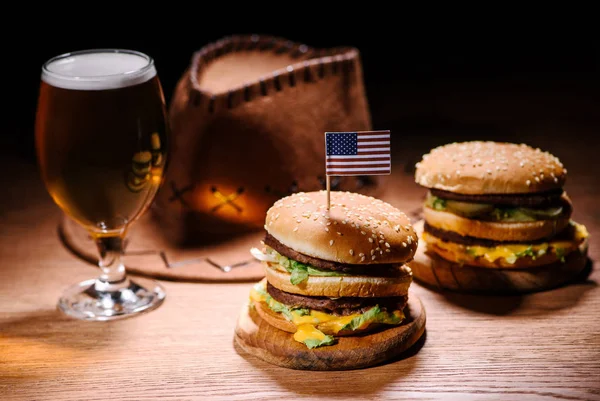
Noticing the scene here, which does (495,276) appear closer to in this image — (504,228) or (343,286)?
(504,228)

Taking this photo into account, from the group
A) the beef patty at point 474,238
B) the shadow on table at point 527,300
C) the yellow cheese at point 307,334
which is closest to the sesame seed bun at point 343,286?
the yellow cheese at point 307,334

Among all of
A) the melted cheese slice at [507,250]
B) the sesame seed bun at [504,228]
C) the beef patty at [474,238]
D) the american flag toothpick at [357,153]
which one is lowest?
the melted cheese slice at [507,250]

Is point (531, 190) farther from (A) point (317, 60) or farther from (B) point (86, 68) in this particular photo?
(B) point (86, 68)

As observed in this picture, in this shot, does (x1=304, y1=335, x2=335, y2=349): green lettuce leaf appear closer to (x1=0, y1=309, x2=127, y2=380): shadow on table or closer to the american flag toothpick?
the american flag toothpick

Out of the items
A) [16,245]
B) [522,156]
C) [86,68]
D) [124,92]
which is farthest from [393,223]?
[16,245]

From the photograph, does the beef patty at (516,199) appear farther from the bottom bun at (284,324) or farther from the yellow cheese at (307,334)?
the yellow cheese at (307,334)

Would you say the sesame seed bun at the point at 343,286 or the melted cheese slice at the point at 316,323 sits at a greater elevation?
the sesame seed bun at the point at 343,286
